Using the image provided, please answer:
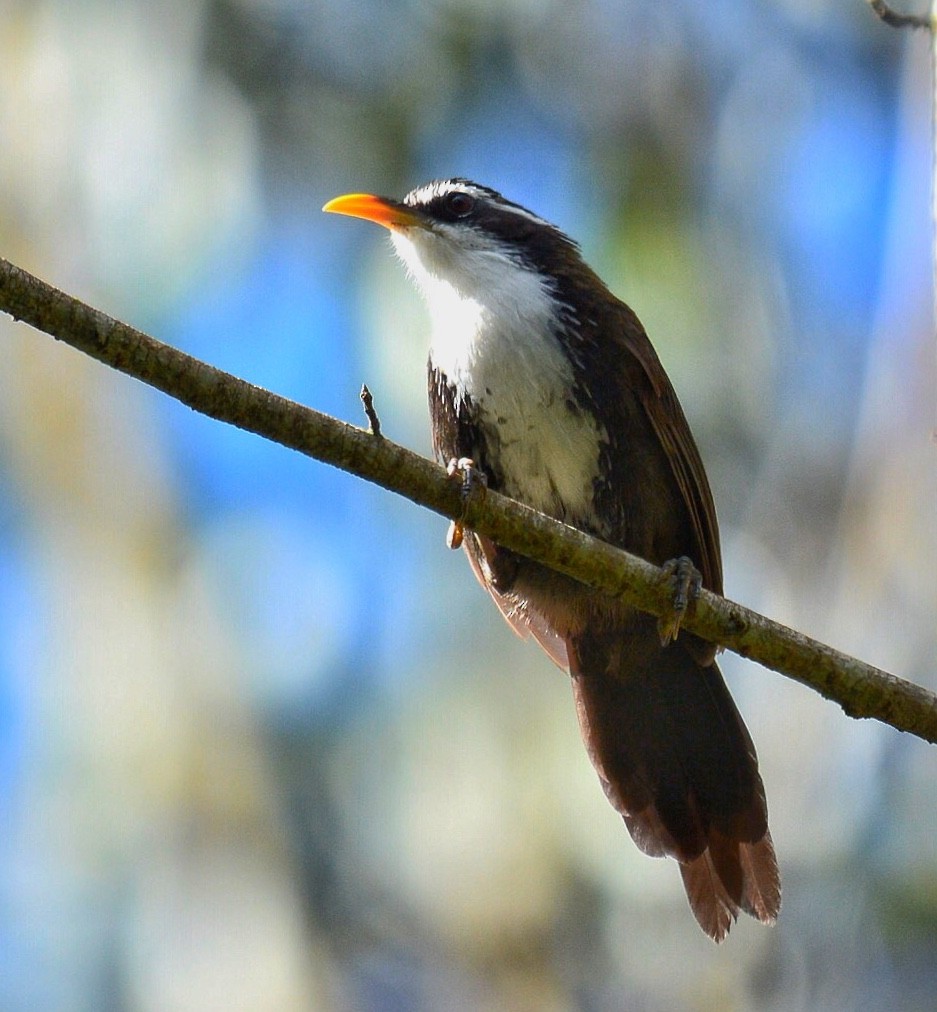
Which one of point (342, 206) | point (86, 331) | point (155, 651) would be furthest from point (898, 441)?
point (86, 331)

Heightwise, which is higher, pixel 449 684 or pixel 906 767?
pixel 906 767

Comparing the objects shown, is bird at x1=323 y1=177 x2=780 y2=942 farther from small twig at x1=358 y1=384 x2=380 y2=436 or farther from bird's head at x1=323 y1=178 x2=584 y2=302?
small twig at x1=358 y1=384 x2=380 y2=436

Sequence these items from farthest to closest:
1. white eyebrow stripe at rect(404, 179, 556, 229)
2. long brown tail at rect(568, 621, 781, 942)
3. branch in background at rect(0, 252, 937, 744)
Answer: white eyebrow stripe at rect(404, 179, 556, 229) < long brown tail at rect(568, 621, 781, 942) < branch in background at rect(0, 252, 937, 744)

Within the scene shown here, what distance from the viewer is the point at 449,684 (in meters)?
9.66

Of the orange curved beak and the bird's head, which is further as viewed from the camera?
the orange curved beak

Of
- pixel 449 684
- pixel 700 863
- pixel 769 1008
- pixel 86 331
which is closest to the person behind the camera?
pixel 86 331

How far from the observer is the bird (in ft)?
16.4

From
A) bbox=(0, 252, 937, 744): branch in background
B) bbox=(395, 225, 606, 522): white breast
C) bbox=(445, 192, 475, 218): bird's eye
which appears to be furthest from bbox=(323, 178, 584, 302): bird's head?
bbox=(0, 252, 937, 744): branch in background

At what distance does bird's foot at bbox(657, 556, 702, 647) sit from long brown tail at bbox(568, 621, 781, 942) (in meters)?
0.97

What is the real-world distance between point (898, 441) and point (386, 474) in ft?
18.8

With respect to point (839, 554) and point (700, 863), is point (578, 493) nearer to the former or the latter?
point (700, 863)

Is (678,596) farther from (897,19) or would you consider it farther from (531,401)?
(897,19)

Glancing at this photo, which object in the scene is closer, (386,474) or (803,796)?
(386,474)

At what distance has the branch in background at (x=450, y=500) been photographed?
3420 mm
